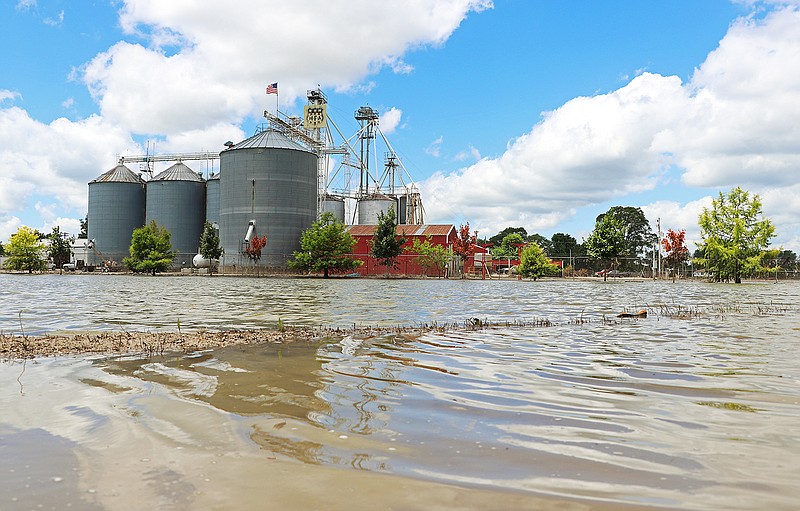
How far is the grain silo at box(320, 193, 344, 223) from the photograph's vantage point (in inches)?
3277

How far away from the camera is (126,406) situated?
185 inches

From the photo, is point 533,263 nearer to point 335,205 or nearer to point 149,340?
point 335,205

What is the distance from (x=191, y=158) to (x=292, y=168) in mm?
28051

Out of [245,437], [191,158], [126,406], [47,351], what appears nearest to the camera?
[245,437]

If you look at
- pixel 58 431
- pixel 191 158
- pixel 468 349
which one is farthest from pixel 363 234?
pixel 58 431

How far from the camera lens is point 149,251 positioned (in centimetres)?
6519

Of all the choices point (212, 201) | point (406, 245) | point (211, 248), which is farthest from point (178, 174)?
point (406, 245)

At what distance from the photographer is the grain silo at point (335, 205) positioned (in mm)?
Result: 83231

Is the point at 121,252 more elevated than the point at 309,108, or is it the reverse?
the point at 309,108

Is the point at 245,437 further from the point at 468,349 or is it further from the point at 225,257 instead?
the point at 225,257

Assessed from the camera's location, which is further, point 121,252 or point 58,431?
point 121,252

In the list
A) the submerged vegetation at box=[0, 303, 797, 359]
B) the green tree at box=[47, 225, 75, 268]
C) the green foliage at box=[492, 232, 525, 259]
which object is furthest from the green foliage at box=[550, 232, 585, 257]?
the submerged vegetation at box=[0, 303, 797, 359]

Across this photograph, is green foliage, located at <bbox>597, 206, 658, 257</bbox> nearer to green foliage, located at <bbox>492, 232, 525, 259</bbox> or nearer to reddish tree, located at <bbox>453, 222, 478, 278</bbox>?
green foliage, located at <bbox>492, 232, 525, 259</bbox>

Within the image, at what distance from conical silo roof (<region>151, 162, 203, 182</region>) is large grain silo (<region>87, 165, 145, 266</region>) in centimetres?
Answer: 526
